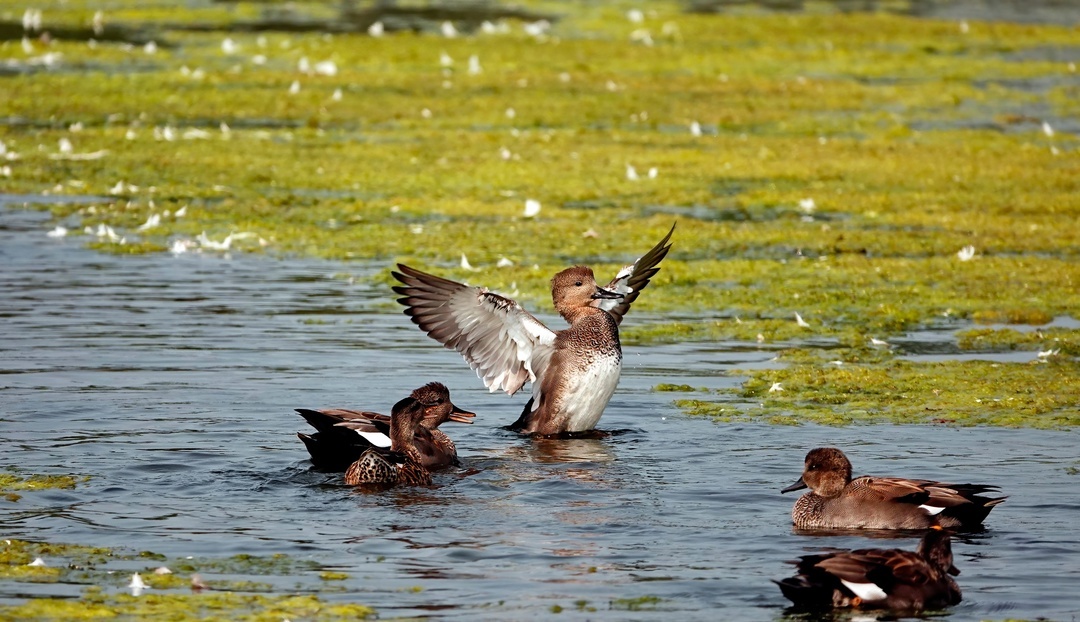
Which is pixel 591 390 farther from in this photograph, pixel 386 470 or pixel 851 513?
pixel 851 513

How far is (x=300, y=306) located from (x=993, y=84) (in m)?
21.7

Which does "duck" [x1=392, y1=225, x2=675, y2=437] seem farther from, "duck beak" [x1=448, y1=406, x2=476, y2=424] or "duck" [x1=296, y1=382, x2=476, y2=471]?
"duck" [x1=296, y1=382, x2=476, y2=471]

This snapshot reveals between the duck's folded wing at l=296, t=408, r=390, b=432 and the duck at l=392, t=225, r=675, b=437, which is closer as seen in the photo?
the duck's folded wing at l=296, t=408, r=390, b=432

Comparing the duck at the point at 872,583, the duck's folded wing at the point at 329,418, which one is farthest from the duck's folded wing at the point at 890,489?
the duck's folded wing at the point at 329,418

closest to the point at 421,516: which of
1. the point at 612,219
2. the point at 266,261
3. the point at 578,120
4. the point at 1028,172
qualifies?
the point at 266,261

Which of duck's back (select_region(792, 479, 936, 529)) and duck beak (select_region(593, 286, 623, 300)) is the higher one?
duck beak (select_region(593, 286, 623, 300))

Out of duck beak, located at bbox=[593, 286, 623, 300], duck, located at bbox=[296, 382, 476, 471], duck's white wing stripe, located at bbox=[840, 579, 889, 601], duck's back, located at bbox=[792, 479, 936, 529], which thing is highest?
duck beak, located at bbox=[593, 286, 623, 300]

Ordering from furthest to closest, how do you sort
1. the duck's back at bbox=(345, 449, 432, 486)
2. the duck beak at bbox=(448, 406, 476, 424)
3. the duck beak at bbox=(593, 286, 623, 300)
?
the duck beak at bbox=(593, 286, 623, 300)
the duck beak at bbox=(448, 406, 476, 424)
the duck's back at bbox=(345, 449, 432, 486)

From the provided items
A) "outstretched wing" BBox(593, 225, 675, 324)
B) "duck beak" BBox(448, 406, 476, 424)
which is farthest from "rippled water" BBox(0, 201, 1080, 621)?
"outstretched wing" BBox(593, 225, 675, 324)

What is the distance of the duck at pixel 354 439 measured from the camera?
34.5 ft

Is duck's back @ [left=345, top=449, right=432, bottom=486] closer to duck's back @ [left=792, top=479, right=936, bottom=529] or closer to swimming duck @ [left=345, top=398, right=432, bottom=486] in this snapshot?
swimming duck @ [left=345, top=398, right=432, bottom=486]

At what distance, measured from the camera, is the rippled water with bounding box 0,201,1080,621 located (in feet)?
26.6

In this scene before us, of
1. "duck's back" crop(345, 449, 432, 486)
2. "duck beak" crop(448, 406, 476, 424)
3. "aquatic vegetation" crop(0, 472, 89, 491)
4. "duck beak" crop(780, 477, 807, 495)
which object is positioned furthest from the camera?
"duck beak" crop(448, 406, 476, 424)

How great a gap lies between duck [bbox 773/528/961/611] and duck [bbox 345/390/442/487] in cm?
314
